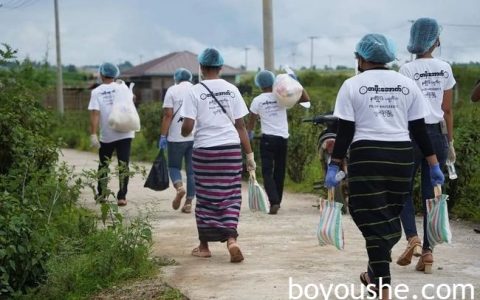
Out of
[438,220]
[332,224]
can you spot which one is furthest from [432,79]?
[332,224]

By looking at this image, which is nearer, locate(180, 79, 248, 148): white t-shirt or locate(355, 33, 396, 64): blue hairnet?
locate(355, 33, 396, 64): blue hairnet

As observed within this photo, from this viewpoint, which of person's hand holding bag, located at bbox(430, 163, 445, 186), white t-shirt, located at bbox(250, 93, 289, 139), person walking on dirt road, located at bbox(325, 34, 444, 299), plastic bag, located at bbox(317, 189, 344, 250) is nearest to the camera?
person walking on dirt road, located at bbox(325, 34, 444, 299)

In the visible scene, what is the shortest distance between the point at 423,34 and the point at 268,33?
360 inches

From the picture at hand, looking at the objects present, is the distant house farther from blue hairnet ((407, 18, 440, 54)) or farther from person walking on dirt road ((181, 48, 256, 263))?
blue hairnet ((407, 18, 440, 54))

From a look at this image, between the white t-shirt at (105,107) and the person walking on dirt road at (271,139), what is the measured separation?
183cm

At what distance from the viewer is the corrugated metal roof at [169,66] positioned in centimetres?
4832

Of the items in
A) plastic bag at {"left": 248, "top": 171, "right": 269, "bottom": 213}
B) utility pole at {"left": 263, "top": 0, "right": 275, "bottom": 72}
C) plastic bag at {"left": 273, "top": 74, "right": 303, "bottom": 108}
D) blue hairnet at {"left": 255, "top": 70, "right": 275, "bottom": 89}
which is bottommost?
plastic bag at {"left": 248, "top": 171, "right": 269, "bottom": 213}

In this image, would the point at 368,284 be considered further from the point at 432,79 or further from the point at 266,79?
the point at 266,79

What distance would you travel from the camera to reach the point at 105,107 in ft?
35.6

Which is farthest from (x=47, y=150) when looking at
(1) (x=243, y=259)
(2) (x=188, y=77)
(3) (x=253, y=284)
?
(3) (x=253, y=284)

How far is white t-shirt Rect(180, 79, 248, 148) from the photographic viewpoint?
7.37 metres

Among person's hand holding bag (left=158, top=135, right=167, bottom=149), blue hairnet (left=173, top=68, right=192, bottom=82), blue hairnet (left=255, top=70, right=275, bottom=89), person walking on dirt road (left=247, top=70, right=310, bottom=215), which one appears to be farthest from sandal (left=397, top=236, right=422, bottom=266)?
blue hairnet (left=173, top=68, right=192, bottom=82)

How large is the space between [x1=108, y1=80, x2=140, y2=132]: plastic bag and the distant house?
3153 cm

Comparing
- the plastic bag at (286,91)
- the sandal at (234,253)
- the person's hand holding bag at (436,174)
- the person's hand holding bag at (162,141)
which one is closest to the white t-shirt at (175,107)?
the person's hand holding bag at (162,141)
